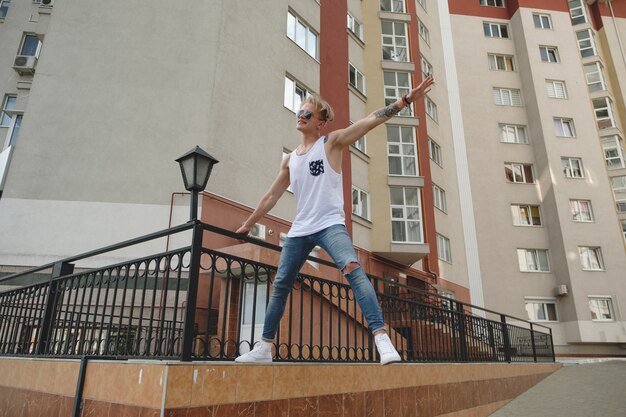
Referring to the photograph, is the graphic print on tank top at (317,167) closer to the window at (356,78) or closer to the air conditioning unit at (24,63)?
the window at (356,78)

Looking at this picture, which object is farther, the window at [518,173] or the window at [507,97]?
the window at [507,97]

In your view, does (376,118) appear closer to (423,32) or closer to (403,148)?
(403,148)

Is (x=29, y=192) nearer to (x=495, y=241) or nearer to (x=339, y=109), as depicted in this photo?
(x=339, y=109)

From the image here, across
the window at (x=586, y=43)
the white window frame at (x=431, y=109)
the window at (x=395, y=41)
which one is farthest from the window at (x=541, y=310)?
the window at (x=586, y=43)

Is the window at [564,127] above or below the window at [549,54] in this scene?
below

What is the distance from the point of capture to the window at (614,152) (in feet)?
96.0

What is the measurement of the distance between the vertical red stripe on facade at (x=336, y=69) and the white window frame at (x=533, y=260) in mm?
14665

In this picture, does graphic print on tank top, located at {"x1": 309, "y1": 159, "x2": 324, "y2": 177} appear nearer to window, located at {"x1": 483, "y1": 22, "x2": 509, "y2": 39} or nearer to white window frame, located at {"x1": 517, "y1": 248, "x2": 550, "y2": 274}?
white window frame, located at {"x1": 517, "y1": 248, "x2": 550, "y2": 274}

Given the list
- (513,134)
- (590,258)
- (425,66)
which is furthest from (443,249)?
(513,134)

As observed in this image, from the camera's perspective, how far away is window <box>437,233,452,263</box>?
2248cm

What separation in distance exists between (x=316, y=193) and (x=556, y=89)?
3119 cm

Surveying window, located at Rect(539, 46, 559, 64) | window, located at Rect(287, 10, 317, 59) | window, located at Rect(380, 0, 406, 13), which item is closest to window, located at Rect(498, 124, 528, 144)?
window, located at Rect(539, 46, 559, 64)

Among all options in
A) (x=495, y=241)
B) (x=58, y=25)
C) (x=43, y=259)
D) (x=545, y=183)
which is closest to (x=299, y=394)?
(x=43, y=259)

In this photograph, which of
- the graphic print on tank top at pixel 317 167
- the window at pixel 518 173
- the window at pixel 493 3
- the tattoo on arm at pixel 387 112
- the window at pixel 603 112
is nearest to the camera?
the tattoo on arm at pixel 387 112
